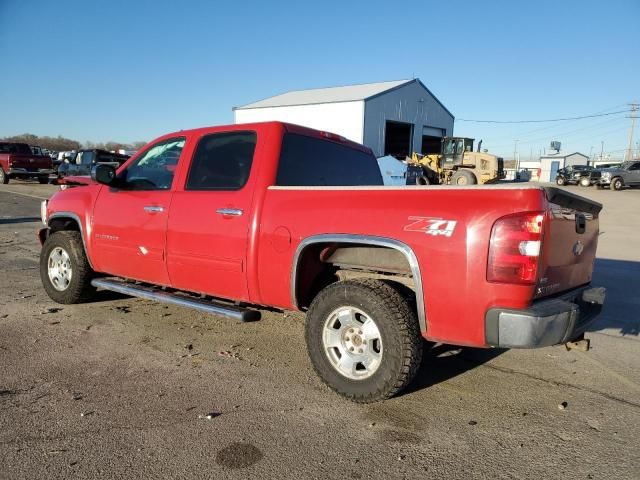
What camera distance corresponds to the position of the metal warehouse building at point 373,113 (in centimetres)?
3638

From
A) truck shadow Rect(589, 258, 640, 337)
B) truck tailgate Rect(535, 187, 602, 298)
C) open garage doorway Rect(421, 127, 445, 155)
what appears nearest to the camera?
truck tailgate Rect(535, 187, 602, 298)

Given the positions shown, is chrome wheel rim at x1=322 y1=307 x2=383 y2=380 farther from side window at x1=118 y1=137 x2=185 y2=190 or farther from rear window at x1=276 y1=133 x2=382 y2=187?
side window at x1=118 y1=137 x2=185 y2=190

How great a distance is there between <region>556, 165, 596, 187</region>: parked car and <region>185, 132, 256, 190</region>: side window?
3687 cm

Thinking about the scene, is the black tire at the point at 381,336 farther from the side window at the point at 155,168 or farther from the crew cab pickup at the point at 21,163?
the crew cab pickup at the point at 21,163

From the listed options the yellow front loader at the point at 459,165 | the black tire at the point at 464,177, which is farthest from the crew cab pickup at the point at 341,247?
the yellow front loader at the point at 459,165

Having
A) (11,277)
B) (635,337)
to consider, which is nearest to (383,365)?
(635,337)

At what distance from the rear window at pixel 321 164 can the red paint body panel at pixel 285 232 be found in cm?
11

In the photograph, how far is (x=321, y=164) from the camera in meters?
4.46

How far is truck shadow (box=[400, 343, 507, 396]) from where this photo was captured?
380 cm

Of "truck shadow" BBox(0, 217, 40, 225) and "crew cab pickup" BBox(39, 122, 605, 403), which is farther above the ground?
"crew cab pickup" BBox(39, 122, 605, 403)

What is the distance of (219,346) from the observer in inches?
174

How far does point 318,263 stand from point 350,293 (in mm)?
588

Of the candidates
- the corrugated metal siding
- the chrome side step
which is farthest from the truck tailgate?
the corrugated metal siding

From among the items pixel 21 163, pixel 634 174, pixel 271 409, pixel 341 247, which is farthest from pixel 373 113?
pixel 271 409
